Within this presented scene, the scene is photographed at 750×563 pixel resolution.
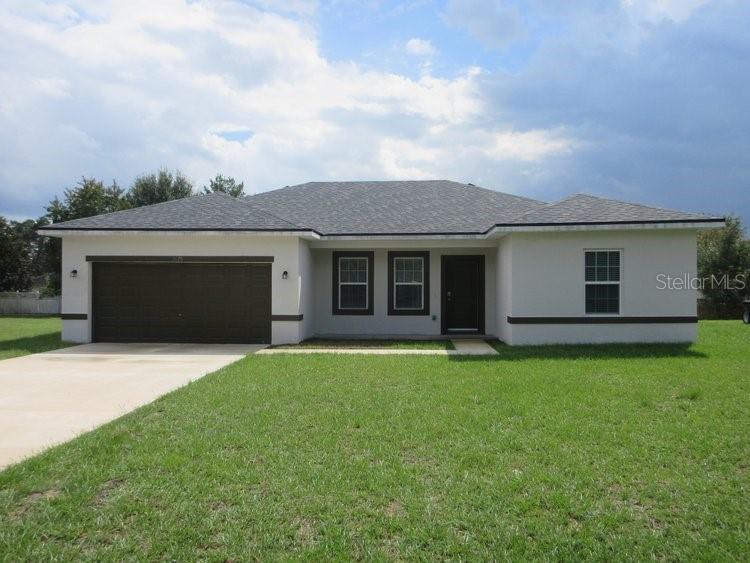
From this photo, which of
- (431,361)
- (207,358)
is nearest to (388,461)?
(431,361)

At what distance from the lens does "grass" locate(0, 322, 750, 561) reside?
364 centimetres

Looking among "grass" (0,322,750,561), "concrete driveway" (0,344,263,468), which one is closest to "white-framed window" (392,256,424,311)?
"concrete driveway" (0,344,263,468)

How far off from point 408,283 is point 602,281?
219 inches

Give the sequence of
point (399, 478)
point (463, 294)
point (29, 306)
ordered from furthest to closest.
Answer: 1. point (29, 306)
2. point (463, 294)
3. point (399, 478)

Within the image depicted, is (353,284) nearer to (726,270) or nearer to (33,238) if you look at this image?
(726,270)

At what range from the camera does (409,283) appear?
16562mm

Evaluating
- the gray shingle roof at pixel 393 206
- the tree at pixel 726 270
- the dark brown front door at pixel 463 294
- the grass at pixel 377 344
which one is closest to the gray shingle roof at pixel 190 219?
the gray shingle roof at pixel 393 206

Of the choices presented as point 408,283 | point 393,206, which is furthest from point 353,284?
point 393,206

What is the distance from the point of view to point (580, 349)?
12.5 meters

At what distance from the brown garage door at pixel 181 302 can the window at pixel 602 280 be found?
8.23 meters

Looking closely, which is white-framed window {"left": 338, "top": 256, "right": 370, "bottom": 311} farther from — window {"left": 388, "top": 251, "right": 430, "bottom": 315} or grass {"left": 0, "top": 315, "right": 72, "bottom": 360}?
grass {"left": 0, "top": 315, "right": 72, "bottom": 360}

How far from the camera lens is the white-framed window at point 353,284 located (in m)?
16.6

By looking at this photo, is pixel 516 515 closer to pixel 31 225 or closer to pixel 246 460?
pixel 246 460

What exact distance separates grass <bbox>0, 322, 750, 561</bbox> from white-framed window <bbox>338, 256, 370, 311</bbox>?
8469 mm
